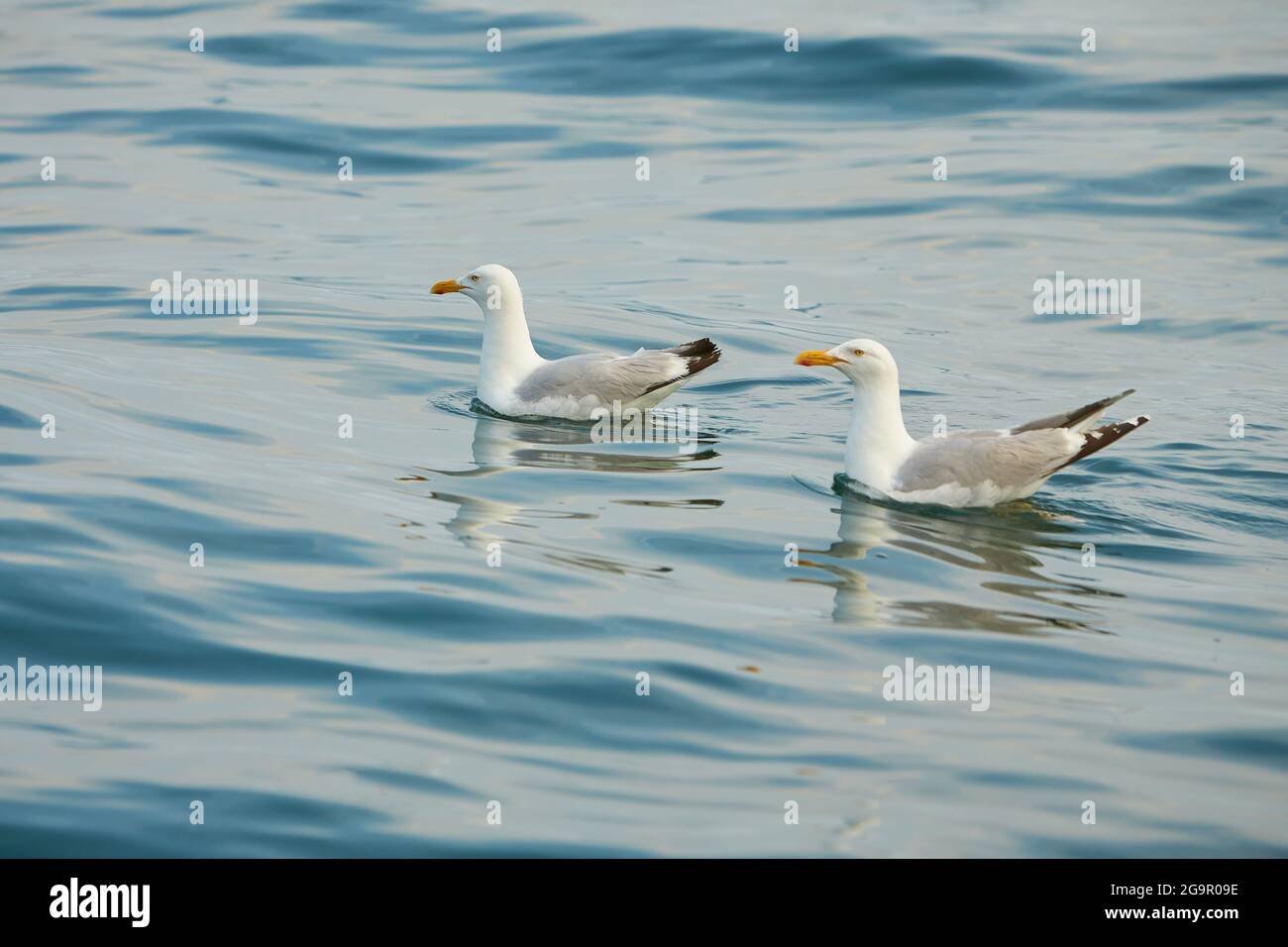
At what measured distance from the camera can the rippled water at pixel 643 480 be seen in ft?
22.6

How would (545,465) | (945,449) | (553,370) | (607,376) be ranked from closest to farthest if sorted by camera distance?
(945,449) → (545,465) → (607,376) → (553,370)

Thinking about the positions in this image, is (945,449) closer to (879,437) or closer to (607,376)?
(879,437)

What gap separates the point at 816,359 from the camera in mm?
10852

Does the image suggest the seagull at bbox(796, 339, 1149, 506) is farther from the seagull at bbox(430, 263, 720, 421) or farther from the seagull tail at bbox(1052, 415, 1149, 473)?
the seagull at bbox(430, 263, 720, 421)

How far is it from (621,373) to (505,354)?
1075 millimetres

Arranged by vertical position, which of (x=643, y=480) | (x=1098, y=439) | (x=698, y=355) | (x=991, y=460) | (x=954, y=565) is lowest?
(x=954, y=565)

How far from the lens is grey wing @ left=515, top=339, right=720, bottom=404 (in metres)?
12.9

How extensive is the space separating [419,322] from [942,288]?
19.2ft

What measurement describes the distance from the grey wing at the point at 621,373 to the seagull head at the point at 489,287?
76 cm

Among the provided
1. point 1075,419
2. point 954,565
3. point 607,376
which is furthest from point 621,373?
point 954,565

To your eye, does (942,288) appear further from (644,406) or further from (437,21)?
(437,21)

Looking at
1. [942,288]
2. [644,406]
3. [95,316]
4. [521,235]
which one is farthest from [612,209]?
[644,406]
